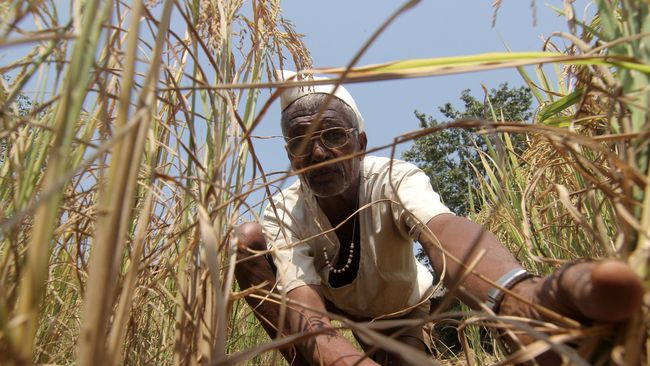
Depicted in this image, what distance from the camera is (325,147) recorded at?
1825mm

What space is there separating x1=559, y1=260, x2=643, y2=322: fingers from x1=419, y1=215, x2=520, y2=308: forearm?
10.2 inches

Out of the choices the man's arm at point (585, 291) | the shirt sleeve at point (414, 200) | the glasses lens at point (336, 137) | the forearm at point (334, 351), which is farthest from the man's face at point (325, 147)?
the man's arm at point (585, 291)

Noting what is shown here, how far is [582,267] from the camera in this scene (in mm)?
555

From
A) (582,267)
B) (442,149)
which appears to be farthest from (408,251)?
(442,149)

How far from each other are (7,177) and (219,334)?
19.7 inches

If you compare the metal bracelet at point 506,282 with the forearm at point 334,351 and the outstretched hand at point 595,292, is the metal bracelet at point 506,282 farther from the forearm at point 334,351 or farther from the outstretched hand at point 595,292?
the forearm at point 334,351

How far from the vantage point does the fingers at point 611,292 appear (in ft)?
1.50

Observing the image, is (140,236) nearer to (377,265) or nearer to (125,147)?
(125,147)

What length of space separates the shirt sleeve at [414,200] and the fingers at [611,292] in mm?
894

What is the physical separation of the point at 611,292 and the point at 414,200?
1.15 meters

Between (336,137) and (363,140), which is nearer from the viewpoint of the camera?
(336,137)

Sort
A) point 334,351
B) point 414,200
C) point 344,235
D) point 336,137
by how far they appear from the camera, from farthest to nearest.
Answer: point 344,235
point 336,137
point 414,200
point 334,351

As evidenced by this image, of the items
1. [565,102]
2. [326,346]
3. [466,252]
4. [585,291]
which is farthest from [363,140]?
[585,291]

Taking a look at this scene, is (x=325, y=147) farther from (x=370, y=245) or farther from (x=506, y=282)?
(x=506, y=282)
